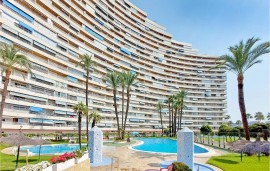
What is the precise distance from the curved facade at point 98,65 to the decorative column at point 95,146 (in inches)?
999

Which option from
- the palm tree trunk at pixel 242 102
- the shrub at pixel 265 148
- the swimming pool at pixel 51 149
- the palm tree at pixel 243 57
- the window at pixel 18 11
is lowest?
the swimming pool at pixel 51 149

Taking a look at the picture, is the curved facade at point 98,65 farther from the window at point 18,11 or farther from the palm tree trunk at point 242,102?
the palm tree trunk at point 242,102

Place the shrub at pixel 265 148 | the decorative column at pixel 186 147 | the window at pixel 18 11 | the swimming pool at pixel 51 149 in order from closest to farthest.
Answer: the decorative column at pixel 186 147 → the shrub at pixel 265 148 → the swimming pool at pixel 51 149 → the window at pixel 18 11

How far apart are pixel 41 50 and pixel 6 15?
401 inches

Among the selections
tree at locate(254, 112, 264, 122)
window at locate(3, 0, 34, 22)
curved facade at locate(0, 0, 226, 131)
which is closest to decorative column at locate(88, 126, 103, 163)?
curved facade at locate(0, 0, 226, 131)

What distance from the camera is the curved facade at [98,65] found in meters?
45.8

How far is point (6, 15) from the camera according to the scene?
40938 mm

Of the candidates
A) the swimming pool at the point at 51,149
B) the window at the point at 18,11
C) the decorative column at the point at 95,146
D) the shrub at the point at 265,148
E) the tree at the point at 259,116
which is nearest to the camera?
the shrub at the point at 265,148

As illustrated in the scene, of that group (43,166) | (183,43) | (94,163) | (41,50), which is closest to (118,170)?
(94,163)

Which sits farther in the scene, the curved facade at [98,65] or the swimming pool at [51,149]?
the curved facade at [98,65]

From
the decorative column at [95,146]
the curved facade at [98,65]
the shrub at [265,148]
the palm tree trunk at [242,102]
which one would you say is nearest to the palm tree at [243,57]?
the palm tree trunk at [242,102]

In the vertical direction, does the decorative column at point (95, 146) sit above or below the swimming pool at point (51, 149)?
above

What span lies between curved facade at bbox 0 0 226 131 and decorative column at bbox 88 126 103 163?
83.2ft

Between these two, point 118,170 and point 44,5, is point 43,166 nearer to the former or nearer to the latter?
point 118,170
